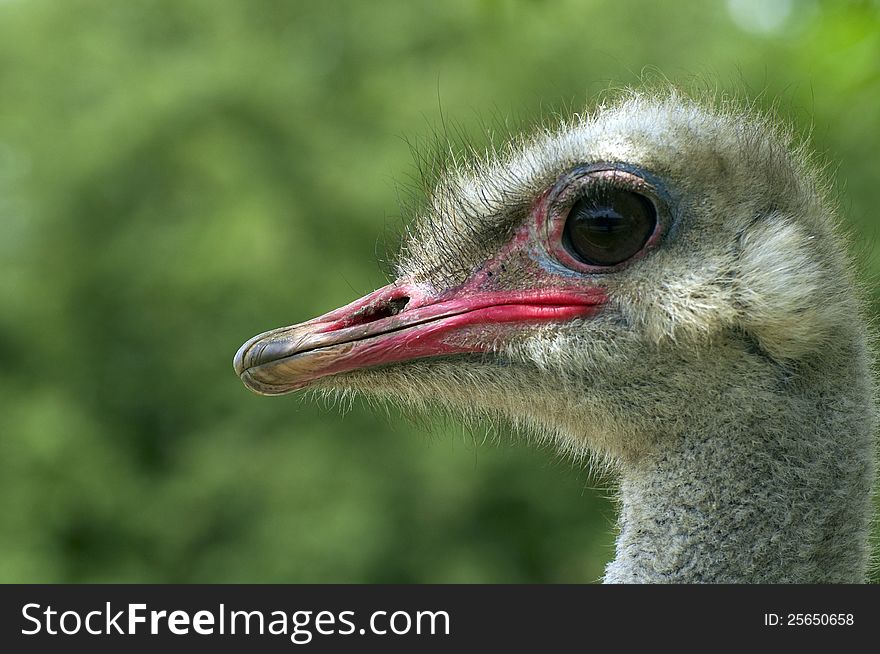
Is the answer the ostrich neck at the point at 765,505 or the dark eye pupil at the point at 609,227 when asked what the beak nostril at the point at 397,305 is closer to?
the dark eye pupil at the point at 609,227

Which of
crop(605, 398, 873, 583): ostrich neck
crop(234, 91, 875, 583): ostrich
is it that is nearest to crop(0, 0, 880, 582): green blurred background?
crop(234, 91, 875, 583): ostrich

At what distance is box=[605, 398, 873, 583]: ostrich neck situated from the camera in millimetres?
2461

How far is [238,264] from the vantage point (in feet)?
26.6

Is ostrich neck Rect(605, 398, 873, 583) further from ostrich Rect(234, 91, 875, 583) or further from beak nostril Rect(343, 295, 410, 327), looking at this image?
beak nostril Rect(343, 295, 410, 327)

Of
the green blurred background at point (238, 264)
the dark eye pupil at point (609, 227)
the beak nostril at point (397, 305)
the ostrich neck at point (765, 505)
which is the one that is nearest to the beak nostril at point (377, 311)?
the beak nostril at point (397, 305)

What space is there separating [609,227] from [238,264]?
568cm

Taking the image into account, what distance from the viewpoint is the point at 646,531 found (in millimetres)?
2582

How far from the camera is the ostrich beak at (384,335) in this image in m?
2.74

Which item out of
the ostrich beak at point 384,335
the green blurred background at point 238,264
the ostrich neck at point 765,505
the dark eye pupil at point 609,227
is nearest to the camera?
the ostrich neck at point 765,505

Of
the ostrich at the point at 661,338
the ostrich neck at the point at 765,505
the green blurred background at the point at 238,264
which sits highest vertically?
the green blurred background at the point at 238,264

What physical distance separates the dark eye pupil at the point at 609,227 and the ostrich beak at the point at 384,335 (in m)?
0.10

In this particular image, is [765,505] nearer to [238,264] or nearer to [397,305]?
[397,305]

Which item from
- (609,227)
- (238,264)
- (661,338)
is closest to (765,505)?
(661,338)

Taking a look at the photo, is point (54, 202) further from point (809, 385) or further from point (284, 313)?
point (809, 385)
